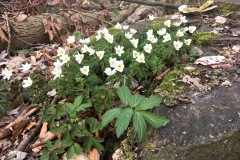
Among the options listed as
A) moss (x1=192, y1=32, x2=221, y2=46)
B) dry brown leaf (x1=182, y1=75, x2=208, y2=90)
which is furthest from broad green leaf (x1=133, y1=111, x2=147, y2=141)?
moss (x1=192, y1=32, x2=221, y2=46)

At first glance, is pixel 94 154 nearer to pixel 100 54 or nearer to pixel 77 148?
pixel 77 148

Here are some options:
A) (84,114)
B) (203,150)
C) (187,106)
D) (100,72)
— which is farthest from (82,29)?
(203,150)

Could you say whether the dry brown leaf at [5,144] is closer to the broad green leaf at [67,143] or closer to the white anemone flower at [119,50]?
the broad green leaf at [67,143]

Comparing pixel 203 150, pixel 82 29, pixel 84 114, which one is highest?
pixel 203 150

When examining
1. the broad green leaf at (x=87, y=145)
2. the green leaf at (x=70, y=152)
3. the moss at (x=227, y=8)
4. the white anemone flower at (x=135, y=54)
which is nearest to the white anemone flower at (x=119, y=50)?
the white anemone flower at (x=135, y=54)

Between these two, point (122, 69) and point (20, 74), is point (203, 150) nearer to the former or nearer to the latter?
point (122, 69)

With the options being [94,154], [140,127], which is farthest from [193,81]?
[94,154]
